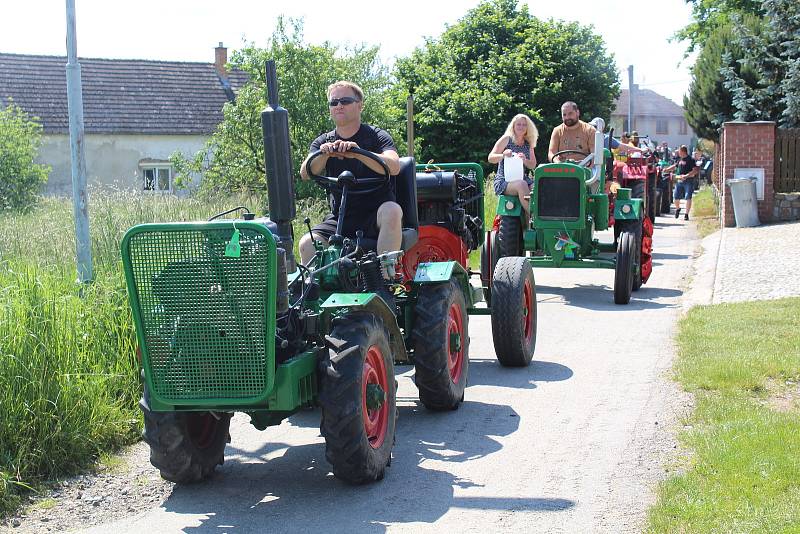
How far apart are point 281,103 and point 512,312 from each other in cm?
1064

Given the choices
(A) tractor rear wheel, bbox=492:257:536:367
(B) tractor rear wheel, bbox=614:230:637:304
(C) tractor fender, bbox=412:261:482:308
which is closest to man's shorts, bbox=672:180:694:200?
(B) tractor rear wheel, bbox=614:230:637:304

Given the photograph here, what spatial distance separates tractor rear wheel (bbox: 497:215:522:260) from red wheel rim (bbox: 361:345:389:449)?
6662 millimetres

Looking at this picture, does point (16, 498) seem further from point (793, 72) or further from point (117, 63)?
point (117, 63)

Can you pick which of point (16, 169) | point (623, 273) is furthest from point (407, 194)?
point (16, 169)

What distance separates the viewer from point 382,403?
597 centimetres

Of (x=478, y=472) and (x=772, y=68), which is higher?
(x=772, y=68)

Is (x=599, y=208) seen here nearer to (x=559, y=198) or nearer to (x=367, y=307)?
(x=559, y=198)

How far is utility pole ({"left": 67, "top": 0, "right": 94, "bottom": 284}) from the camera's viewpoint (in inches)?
296

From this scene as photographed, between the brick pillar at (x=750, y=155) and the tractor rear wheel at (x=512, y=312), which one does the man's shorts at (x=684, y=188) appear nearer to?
the brick pillar at (x=750, y=155)

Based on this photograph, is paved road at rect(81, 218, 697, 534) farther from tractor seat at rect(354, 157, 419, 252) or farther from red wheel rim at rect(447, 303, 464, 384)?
tractor seat at rect(354, 157, 419, 252)

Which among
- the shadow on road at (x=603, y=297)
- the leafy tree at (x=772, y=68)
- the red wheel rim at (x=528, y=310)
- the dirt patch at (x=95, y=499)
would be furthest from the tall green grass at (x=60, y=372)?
the leafy tree at (x=772, y=68)

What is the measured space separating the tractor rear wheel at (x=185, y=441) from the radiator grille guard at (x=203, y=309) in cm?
20

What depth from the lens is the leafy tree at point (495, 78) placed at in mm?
27391

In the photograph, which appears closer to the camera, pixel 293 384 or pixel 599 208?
pixel 293 384
